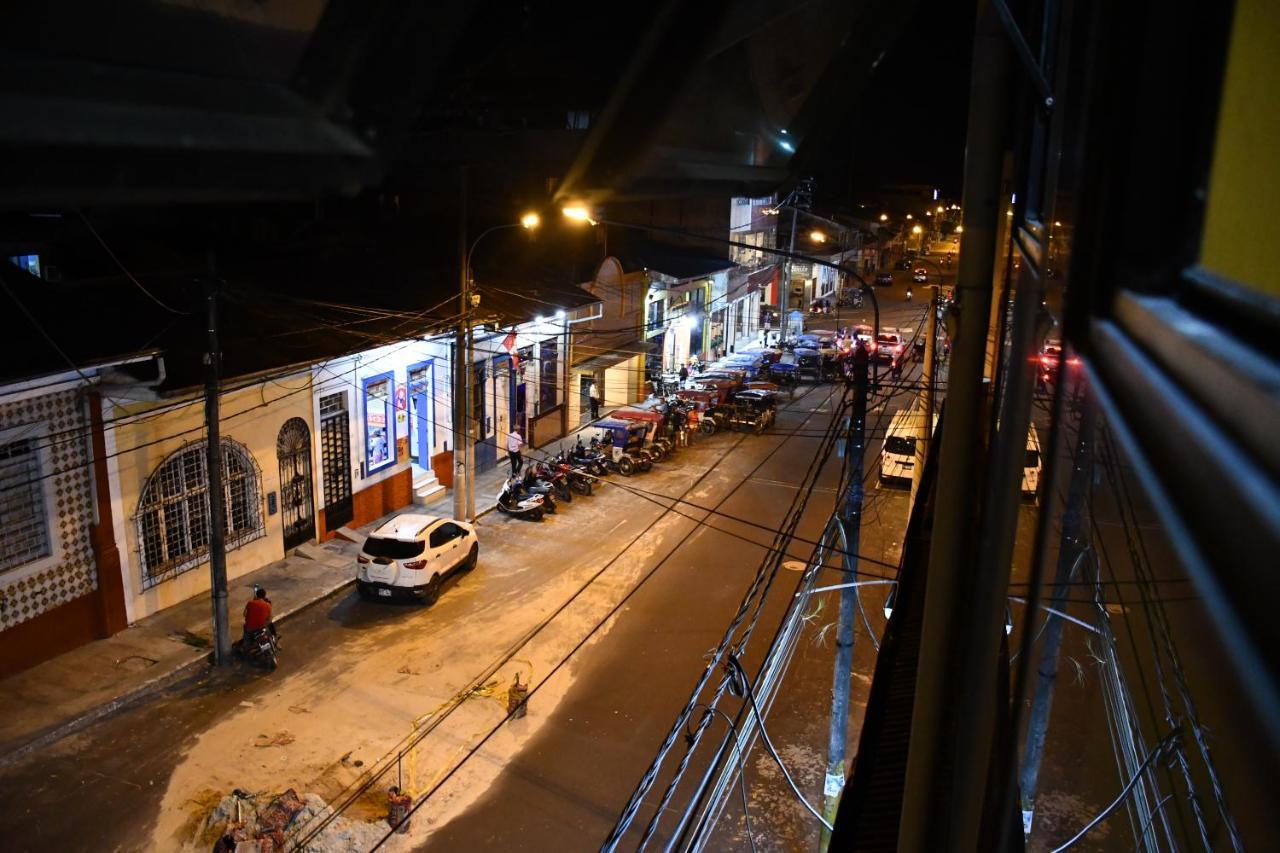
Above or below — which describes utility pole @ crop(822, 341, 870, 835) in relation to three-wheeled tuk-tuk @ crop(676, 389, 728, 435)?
above

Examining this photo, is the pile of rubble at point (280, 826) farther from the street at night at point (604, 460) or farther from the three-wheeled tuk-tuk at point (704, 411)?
the three-wheeled tuk-tuk at point (704, 411)

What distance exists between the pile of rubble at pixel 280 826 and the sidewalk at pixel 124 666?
277cm

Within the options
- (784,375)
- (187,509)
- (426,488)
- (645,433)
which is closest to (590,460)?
(645,433)

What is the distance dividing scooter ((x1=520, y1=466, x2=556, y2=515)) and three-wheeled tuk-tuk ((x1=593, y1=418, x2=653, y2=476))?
1917 mm

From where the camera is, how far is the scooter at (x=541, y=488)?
18.3 metres

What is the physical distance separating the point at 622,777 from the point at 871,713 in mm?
5472

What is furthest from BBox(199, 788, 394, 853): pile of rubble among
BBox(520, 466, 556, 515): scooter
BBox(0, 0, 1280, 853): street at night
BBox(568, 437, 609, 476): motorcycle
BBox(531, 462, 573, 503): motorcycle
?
BBox(568, 437, 609, 476): motorcycle

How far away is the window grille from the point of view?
10906 mm

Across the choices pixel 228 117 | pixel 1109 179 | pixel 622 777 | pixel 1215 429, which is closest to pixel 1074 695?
pixel 1109 179

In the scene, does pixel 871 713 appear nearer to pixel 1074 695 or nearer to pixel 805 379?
pixel 1074 695

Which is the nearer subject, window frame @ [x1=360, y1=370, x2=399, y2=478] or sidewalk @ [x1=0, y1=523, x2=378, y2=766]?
sidewalk @ [x1=0, y1=523, x2=378, y2=766]

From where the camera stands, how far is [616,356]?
86.1ft

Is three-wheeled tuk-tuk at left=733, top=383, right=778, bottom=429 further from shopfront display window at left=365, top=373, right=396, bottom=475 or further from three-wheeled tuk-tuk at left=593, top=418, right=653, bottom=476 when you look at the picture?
shopfront display window at left=365, top=373, right=396, bottom=475

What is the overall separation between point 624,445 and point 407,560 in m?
8.39
